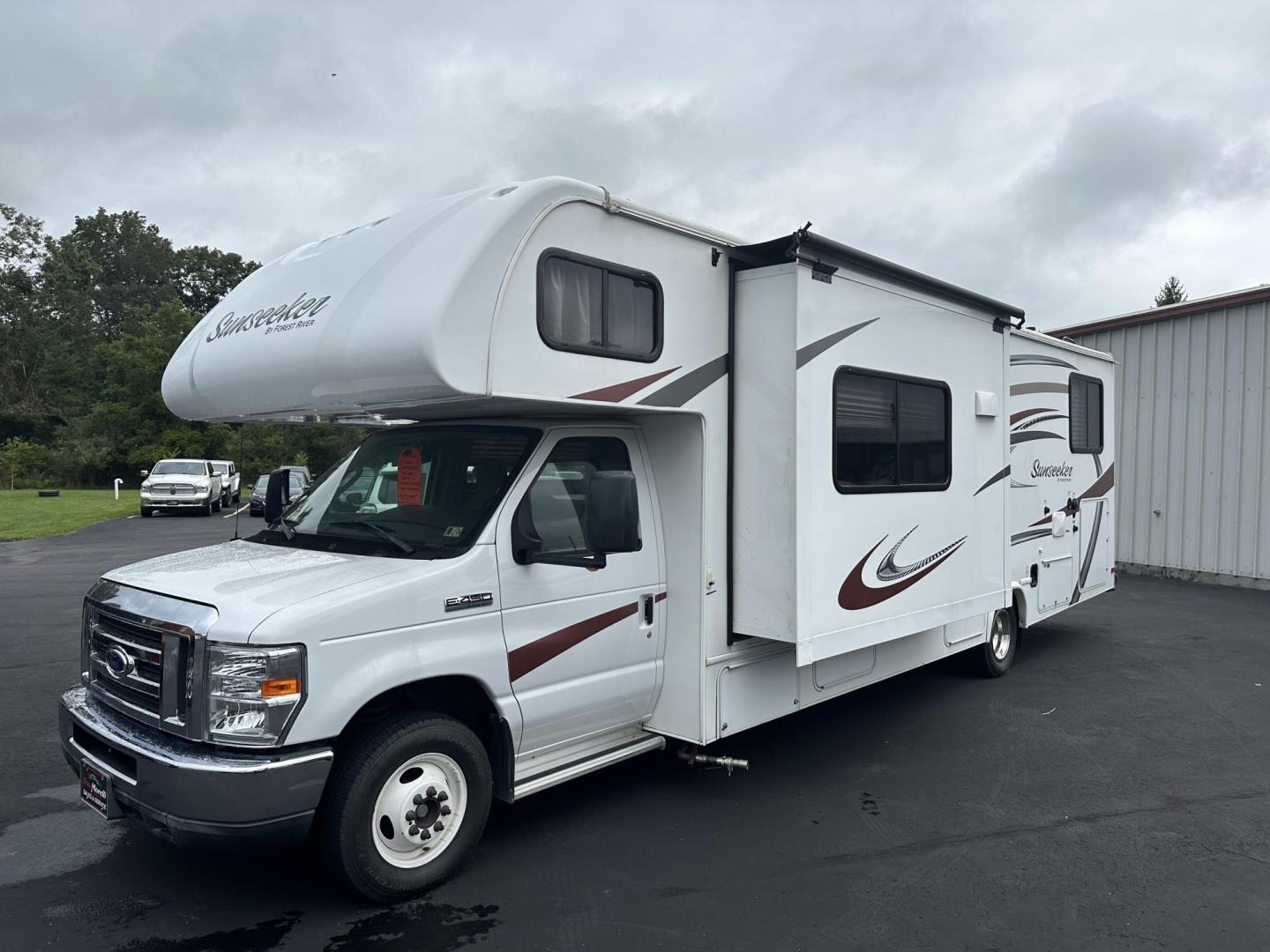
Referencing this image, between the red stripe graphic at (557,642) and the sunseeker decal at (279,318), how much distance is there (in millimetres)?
1878

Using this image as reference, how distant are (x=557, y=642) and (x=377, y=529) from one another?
1.03 m

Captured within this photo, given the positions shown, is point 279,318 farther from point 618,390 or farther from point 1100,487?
point 1100,487

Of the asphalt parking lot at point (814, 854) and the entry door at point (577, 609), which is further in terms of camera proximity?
the entry door at point (577, 609)

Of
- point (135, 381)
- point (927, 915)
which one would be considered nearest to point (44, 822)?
point (927, 915)

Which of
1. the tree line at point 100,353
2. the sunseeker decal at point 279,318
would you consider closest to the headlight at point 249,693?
the sunseeker decal at point 279,318

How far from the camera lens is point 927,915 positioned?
390 centimetres

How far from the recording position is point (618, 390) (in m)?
4.46

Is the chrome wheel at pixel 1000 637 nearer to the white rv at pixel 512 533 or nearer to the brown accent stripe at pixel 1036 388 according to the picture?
the brown accent stripe at pixel 1036 388

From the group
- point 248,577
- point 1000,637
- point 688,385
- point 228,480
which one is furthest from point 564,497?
point 228,480

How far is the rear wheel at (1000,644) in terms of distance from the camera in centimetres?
779

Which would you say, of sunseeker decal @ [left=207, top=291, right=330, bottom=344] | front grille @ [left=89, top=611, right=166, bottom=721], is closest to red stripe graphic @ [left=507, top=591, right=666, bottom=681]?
front grille @ [left=89, top=611, right=166, bottom=721]

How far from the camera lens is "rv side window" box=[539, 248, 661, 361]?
418 cm

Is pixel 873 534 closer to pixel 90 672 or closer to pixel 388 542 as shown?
pixel 388 542

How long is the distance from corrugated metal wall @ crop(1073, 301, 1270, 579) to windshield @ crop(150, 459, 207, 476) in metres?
23.5
